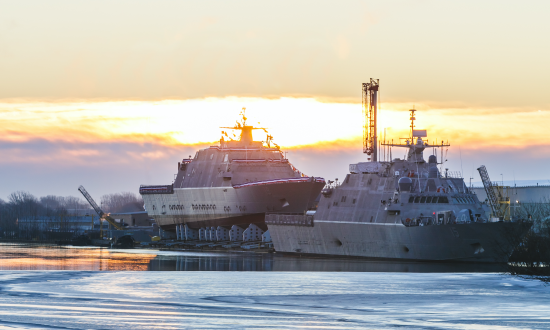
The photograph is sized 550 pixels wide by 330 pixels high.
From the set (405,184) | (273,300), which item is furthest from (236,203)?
(273,300)

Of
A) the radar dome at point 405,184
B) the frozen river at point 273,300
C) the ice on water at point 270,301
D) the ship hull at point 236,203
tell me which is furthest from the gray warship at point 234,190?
the ice on water at point 270,301

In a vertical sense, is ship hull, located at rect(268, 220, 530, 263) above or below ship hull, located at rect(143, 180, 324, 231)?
below

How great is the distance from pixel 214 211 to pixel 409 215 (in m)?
42.2

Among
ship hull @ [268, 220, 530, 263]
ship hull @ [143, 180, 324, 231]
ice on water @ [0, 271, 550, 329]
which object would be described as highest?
ship hull @ [143, 180, 324, 231]

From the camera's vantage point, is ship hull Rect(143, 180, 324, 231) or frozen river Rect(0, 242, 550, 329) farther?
ship hull Rect(143, 180, 324, 231)

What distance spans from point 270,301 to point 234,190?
58444mm

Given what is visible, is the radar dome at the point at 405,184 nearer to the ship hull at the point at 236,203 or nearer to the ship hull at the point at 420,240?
the ship hull at the point at 420,240

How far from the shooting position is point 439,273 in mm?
42562

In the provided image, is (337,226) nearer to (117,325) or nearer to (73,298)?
(73,298)

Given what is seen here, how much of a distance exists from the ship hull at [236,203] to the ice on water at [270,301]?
42.6 m

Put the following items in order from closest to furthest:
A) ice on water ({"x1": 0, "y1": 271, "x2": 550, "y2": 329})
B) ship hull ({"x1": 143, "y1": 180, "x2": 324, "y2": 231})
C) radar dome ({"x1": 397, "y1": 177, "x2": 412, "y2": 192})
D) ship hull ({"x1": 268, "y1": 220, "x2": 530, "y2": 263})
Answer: ice on water ({"x1": 0, "y1": 271, "x2": 550, "y2": 329}) → ship hull ({"x1": 268, "y1": 220, "x2": 530, "y2": 263}) → radar dome ({"x1": 397, "y1": 177, "x2": 412, "y2": 192}) → ship hull ({"x1": 143, "y1": 180, "x2": 324, "y2": 231})

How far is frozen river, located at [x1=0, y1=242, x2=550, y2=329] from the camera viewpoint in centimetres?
2366

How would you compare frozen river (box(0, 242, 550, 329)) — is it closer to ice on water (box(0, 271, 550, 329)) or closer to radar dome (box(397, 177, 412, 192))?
ice on water (box(0, 271, 550, 329))


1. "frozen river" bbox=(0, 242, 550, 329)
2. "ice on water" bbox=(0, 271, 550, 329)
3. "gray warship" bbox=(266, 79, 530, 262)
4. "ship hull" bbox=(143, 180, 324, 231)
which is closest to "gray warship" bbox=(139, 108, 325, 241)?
"ship hull" bbox=(143, 180, 324, 231)
